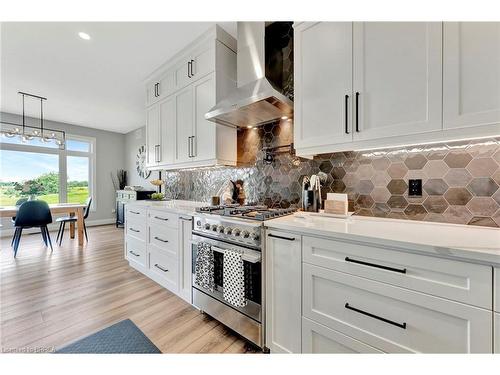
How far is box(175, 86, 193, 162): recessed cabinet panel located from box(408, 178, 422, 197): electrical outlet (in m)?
2.10

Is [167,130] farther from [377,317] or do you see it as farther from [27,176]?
[27,176]

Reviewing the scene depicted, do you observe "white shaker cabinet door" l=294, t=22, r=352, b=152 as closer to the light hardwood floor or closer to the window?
the light hardwood floor

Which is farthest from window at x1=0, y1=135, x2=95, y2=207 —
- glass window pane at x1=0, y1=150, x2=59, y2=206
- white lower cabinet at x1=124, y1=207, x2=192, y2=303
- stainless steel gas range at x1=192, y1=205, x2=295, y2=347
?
stainless steel gas range at x1=192, y1=205, x2=295, y2=347

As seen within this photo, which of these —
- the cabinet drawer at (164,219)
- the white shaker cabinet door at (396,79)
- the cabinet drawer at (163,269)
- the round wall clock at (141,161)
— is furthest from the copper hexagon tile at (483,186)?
the round wall clock at (141,161)

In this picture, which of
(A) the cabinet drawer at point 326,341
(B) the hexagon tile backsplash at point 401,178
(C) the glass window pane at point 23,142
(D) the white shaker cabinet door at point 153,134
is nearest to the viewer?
(A) the cabinet drawer at point 326,341

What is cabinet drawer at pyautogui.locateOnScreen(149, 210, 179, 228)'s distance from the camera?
214cm

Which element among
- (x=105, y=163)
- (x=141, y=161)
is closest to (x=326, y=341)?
(x=141, y=161)

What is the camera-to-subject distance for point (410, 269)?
95 cm

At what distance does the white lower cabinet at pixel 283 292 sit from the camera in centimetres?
129

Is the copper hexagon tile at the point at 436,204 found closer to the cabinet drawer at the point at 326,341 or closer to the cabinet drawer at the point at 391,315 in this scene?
the cabinet drawer at the point at 391,315

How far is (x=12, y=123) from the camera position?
4.59 meters

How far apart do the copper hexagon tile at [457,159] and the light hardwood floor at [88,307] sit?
5.90ft
